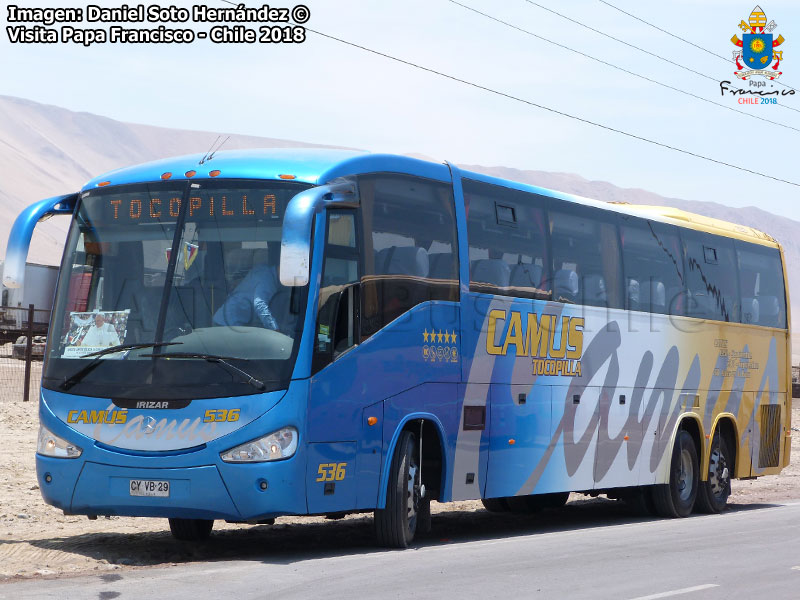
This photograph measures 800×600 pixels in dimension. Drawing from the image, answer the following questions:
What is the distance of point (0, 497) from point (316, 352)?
6.86 m

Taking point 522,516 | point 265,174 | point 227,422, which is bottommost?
point 522,516

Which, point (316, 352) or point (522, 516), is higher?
point (316, 352)

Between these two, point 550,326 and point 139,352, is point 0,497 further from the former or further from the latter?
point 550,326

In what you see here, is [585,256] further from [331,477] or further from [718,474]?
[331,477]

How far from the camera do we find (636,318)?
54.2 feet

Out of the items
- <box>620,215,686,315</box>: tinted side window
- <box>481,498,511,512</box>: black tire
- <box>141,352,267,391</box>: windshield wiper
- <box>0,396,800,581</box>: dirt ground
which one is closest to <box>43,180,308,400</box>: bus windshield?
<box>141,352,267,391</box>: windshield wiper

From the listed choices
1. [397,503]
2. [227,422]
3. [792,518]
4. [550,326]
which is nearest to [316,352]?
[227,422]

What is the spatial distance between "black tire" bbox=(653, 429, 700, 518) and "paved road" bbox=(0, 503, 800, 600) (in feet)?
11.3

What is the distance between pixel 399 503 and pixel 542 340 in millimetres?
3411

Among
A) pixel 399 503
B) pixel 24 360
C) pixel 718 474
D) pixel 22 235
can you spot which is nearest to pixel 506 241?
pixel 399 503

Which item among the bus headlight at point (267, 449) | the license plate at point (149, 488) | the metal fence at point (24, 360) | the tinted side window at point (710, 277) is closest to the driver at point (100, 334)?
the license plate at point (149, 488)

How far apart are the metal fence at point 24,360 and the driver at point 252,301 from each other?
1415cm

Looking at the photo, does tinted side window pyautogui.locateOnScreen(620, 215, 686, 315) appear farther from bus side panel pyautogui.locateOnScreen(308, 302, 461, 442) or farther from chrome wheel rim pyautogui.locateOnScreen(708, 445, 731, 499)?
bus side panel pyautogui.locateOnScreen(308, 302, 461, 442)

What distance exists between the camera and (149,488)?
34.5ft
